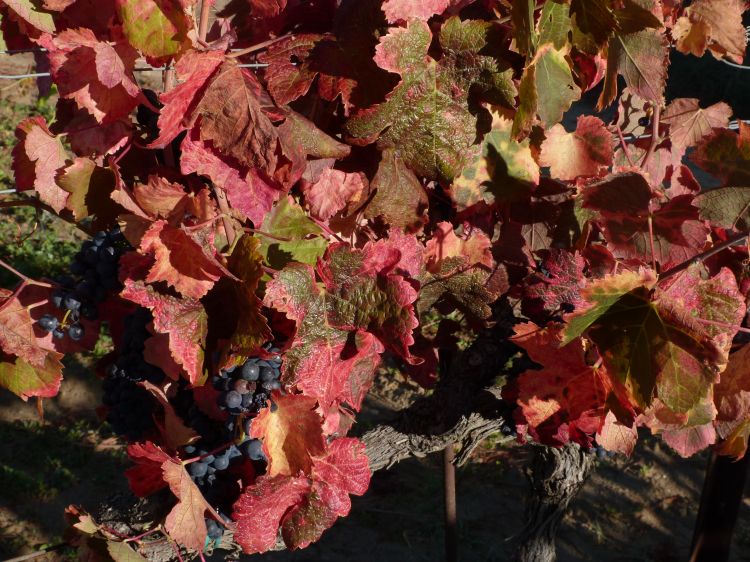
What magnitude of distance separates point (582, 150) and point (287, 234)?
18.6 inches

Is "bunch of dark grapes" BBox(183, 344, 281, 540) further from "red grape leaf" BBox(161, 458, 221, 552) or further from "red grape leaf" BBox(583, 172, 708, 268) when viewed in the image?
"red grape leaf" BBox(583, 172, 708, 268)

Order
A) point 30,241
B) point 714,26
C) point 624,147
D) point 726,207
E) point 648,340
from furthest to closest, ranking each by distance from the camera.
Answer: point 30,241, point 624,147, point 714,26, point 726,207, point 648,340

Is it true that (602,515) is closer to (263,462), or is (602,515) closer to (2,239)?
(263,462)

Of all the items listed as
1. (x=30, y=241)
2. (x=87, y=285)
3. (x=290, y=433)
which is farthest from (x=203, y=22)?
(x=30, y=241)

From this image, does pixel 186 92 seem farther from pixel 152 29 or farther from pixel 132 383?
pixel 132 383

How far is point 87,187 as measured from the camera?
105cm

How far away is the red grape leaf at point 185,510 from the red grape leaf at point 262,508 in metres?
0.07

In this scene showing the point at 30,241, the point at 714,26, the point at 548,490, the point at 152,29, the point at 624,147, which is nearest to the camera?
the point at 152,29

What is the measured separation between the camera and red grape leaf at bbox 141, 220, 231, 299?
0.92 metres

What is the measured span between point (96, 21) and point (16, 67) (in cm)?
520

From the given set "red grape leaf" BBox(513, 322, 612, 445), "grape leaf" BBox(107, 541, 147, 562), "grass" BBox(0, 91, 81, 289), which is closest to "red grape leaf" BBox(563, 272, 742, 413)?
"red grape leaf" BBox(513, 322, 612, 445)

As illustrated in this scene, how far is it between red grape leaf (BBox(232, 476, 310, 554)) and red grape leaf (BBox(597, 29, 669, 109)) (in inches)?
25.8

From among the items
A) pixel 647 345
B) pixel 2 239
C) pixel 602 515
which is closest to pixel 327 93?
pixel 647 345

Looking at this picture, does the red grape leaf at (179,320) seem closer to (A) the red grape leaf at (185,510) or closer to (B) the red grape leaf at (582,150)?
(A) the red grape leaf at (185,510)
